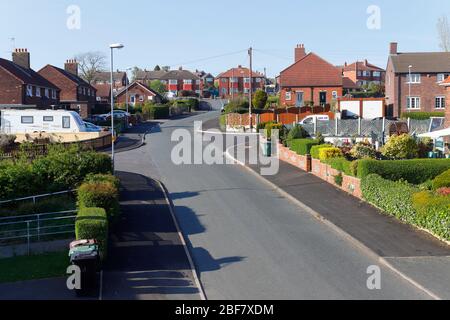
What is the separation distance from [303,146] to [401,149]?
478 centimetres

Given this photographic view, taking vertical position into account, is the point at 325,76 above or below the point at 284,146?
above

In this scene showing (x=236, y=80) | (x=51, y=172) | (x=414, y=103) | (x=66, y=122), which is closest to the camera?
(x=51, y=172)

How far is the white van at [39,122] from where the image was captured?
143ft

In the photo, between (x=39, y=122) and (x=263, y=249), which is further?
(x=39, y=122)

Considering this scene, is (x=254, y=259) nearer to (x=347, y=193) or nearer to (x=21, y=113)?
(x=347, y=193)

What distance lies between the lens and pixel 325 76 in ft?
237

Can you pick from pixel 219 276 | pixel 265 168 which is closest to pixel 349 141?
pixel 265 168

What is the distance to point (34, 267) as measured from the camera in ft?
49.3

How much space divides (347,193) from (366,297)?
11382 millimetres

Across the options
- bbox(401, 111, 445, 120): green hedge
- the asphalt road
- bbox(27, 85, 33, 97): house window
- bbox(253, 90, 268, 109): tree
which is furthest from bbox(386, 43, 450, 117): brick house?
the asphalt road

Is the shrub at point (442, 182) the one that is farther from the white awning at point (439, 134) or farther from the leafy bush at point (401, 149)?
the white awning at point (439, 134)

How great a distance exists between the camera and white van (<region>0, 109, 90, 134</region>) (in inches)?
1716

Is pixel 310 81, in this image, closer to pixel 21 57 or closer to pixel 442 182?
pixel 21 57

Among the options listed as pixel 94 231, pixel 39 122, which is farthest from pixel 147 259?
pixel 39 122
